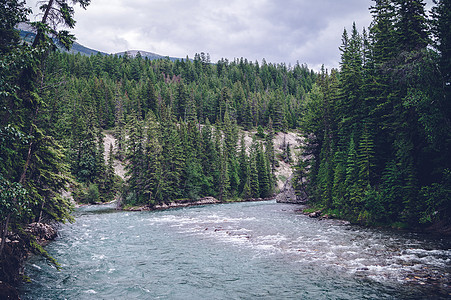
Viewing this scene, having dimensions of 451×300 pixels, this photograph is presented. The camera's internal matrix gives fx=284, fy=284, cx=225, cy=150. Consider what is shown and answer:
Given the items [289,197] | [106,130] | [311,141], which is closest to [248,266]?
[311,141]

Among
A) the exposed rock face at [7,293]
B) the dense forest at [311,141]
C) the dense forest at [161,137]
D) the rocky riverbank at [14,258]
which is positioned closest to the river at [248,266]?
the rocky riverbank at [14,258]

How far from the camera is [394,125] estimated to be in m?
29.8

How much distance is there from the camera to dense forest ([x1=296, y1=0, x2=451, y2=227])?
22875mm

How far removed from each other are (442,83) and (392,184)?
1078cm

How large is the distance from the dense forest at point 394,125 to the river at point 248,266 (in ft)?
13.6

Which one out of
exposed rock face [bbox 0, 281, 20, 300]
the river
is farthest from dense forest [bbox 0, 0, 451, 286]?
the river

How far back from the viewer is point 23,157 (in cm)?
1414

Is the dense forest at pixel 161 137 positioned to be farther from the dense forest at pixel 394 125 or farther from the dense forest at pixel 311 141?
the dense forest at pixel 394 125

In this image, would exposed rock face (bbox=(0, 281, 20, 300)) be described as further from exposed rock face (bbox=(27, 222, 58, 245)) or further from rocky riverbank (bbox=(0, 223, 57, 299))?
exposed rock face (bbox=(27, 222, 58, 245))

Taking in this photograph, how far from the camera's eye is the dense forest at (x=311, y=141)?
42.6ft

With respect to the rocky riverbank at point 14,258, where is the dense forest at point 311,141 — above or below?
above

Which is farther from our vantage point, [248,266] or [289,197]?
[289,197]

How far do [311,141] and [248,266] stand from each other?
37809 millimetres

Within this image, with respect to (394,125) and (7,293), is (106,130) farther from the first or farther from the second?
(7,293)
